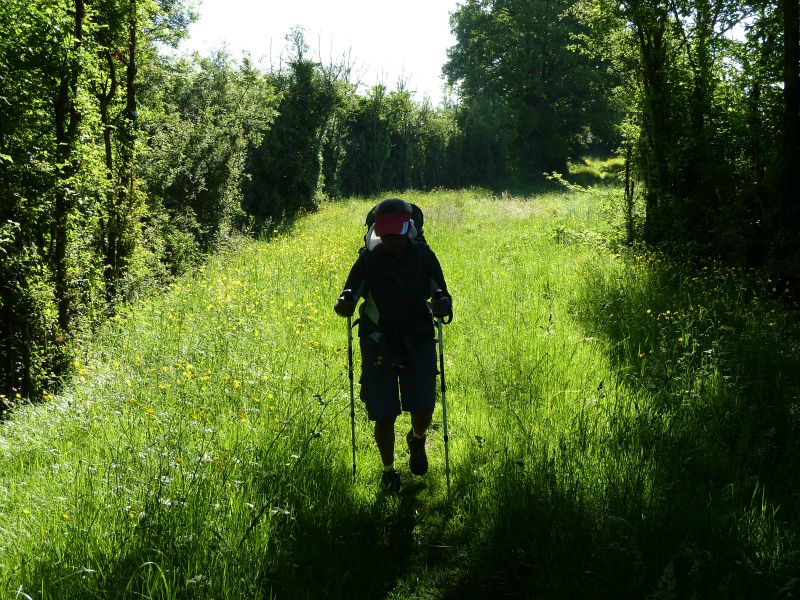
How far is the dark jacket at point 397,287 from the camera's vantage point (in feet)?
13.6

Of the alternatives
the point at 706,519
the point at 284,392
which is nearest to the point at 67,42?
the point at 284,392

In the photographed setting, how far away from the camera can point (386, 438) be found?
4.25 m

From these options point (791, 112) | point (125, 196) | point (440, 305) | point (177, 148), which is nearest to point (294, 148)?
point (177, 148)

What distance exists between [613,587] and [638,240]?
1038 cm

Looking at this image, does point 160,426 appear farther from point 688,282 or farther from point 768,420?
point 688,282

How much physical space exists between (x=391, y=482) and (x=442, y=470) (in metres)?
0.56

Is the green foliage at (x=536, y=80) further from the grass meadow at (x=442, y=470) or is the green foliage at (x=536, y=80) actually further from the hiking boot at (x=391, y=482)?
the hiking boot at (x=391, y=482)

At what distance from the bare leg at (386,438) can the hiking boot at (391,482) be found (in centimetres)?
9

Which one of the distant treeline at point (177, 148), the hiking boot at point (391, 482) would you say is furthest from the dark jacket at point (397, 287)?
the distant treeline at point (177, 148)

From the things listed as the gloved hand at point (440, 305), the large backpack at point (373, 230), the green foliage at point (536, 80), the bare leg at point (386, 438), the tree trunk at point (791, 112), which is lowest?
the bare leg at point (386, 438)

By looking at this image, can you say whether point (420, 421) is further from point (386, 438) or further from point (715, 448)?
point (715, 448)

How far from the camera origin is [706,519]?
329 centimetres

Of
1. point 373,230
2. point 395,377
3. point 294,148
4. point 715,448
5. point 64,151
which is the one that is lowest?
point 715,448

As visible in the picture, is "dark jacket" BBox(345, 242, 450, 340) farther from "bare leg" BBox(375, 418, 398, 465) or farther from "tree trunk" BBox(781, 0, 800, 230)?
"tree trunk" BBox(781, 0, 800, 230)
